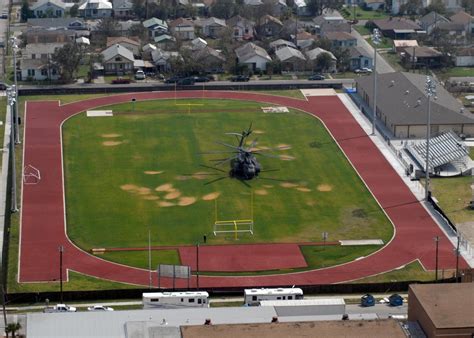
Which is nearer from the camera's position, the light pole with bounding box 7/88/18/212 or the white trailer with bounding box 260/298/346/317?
the white trailer with bounding box 260/298/346/317

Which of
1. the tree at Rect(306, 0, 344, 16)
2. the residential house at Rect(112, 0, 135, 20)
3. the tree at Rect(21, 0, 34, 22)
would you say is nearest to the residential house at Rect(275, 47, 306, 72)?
the tree at Rect(306, 0, 344, 16)

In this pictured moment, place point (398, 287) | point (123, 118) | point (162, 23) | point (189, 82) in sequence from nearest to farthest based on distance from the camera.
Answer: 1. point (398, 287)
2. point (123, 118)
3. point (189, 82)
4. point (162, 23)

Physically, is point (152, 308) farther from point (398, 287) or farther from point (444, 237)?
point (444, 237)

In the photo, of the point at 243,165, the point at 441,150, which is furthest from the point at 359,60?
the point at 243,165

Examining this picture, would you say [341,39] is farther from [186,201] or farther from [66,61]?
[186,201]

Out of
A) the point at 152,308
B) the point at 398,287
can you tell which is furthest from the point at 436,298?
the point at 152,308

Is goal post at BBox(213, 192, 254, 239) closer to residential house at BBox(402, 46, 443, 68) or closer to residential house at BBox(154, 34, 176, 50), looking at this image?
residential house at BBox(402, 46, 443, 68)
